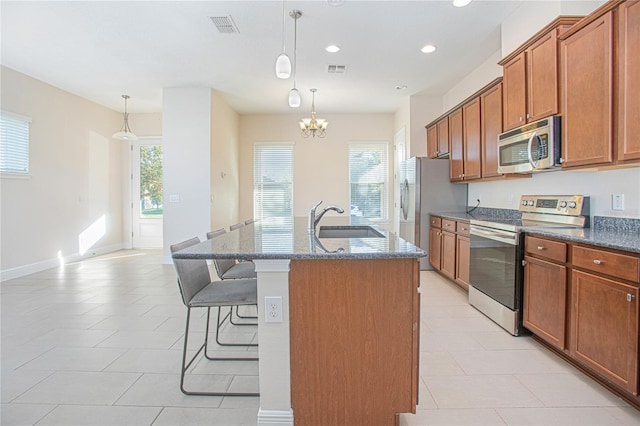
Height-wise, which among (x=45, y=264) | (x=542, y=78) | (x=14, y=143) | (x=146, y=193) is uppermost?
(x=542, y=78)

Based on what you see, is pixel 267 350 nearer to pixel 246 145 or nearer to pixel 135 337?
pixel 135 337

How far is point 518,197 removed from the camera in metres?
3.80

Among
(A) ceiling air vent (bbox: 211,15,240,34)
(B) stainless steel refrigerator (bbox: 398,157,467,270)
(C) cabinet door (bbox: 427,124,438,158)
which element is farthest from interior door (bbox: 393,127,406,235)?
(A) ceiling air vent (bbox: 211,15,240,34)

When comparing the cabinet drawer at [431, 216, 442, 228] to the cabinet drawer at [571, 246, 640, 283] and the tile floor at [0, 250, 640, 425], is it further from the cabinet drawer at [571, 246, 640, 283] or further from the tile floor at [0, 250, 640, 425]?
the cabinet drawer at [571, 246, 640, 283]

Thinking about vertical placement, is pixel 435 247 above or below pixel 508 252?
below

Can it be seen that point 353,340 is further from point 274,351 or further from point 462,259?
point 462,259

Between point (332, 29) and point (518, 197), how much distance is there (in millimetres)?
2725

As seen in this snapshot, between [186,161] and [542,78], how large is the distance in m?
4.95

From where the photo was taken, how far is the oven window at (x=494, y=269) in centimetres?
280

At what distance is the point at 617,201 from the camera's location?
2469 millimetres

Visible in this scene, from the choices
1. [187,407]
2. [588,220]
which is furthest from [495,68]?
[187,407]

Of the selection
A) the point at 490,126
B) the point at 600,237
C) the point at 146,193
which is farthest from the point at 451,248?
the point at 146,193

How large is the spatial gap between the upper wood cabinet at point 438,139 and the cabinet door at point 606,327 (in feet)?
11.1

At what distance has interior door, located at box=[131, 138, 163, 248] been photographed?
7426 mm
